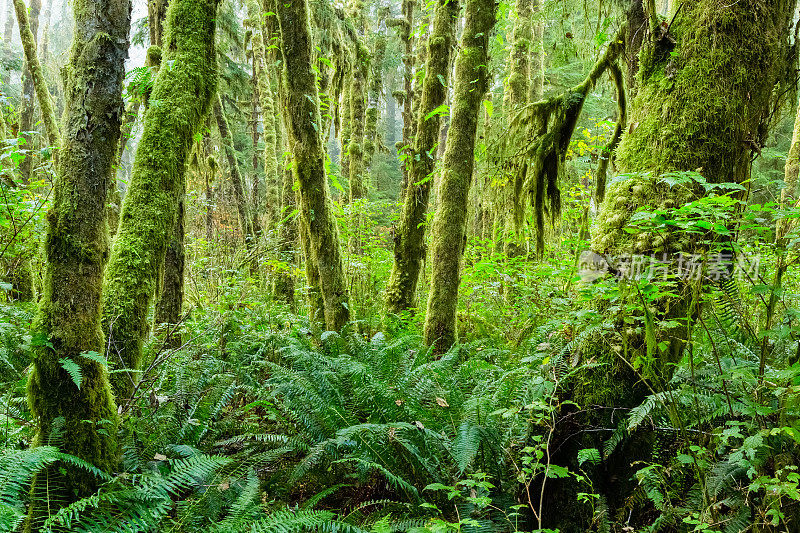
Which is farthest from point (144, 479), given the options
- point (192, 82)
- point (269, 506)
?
point (192, 82)

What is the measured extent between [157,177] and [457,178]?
342 centimetres

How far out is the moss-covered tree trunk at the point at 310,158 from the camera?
525cm

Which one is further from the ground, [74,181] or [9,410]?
[74,181]

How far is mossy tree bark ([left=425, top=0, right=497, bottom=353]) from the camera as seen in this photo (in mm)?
5531

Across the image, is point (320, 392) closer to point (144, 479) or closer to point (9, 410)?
point (144, 479)

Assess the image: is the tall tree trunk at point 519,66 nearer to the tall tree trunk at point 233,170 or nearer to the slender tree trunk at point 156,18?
the slender tree trunk at point 156,18

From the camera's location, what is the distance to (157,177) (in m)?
3.46

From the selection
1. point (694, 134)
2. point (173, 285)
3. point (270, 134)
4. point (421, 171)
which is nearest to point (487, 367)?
point (694, 134)

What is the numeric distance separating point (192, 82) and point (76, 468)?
2899mm

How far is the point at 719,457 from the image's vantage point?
2564 mm

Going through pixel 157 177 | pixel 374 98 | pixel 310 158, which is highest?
pixel 374 98

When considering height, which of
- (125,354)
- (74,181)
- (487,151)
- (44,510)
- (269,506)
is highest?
(487,151)

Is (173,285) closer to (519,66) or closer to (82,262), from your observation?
(82,262)

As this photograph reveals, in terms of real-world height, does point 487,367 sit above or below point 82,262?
below
